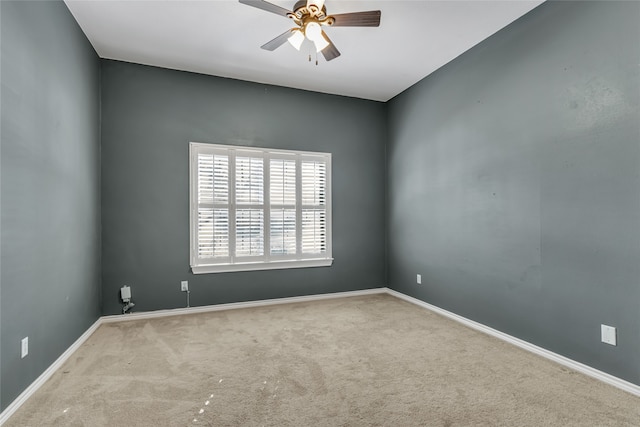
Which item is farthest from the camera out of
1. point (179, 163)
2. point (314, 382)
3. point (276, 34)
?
point (179, 163)

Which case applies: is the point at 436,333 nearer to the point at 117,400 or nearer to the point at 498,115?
the point at 498,115

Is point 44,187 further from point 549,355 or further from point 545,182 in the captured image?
point 549,355

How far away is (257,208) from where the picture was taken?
4.20m

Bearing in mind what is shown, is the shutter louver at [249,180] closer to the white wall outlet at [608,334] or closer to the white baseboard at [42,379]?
the white baseboard at [42,379]

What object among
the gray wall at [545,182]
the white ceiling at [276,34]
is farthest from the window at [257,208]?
the gray wall at [545,182]

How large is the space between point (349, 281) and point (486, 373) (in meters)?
2.49

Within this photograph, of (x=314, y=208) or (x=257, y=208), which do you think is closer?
(x=257, y=208)

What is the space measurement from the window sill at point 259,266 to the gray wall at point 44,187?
113 cm

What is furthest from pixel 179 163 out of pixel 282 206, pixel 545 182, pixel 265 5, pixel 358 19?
pixel 545 182

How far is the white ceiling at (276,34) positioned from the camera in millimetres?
2707

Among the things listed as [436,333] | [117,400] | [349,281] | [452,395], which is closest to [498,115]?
[436,333]

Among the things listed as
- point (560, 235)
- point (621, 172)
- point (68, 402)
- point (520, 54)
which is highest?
point (520, 54)

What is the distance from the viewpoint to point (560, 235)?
2557 millimetres

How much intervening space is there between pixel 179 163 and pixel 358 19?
102 inches
